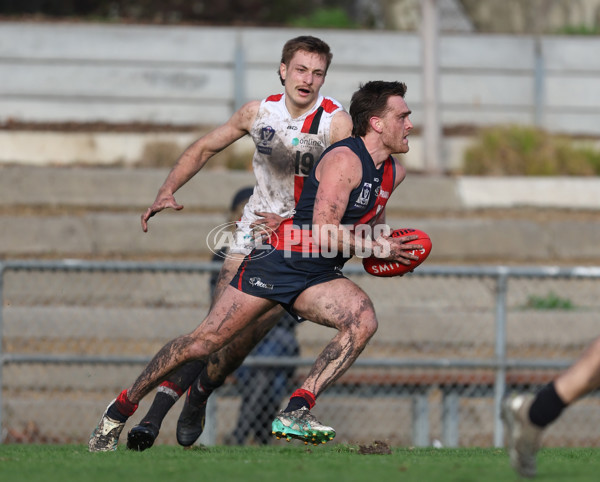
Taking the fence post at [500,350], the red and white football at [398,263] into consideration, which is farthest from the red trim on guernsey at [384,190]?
the fence post at [500,350]

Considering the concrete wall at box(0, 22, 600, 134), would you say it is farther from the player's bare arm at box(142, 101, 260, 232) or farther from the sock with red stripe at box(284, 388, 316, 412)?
the sock with red stripe at box(284, 388, 316, 412)

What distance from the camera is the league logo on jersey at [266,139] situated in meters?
5.95

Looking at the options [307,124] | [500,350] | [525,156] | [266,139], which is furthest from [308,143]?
[525,156]

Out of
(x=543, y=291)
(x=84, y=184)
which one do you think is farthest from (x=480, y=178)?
(x=84, y=184)

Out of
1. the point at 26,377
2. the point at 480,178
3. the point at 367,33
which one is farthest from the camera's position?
the point at 367,33

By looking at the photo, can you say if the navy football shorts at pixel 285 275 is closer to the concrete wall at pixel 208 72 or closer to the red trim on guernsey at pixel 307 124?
the red trim on guernsey at pixel 307 124

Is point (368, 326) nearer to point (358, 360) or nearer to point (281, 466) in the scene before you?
point (281, 466)

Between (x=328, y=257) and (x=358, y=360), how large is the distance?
2.85 meters

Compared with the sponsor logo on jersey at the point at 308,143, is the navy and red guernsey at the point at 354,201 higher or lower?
lower

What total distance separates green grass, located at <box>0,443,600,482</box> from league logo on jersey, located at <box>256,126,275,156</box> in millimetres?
1798

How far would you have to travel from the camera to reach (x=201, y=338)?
18.5 ft

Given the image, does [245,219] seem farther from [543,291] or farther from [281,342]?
[543,291]

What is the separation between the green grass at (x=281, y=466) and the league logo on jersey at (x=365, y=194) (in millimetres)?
1401

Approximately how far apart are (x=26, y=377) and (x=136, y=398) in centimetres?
404
